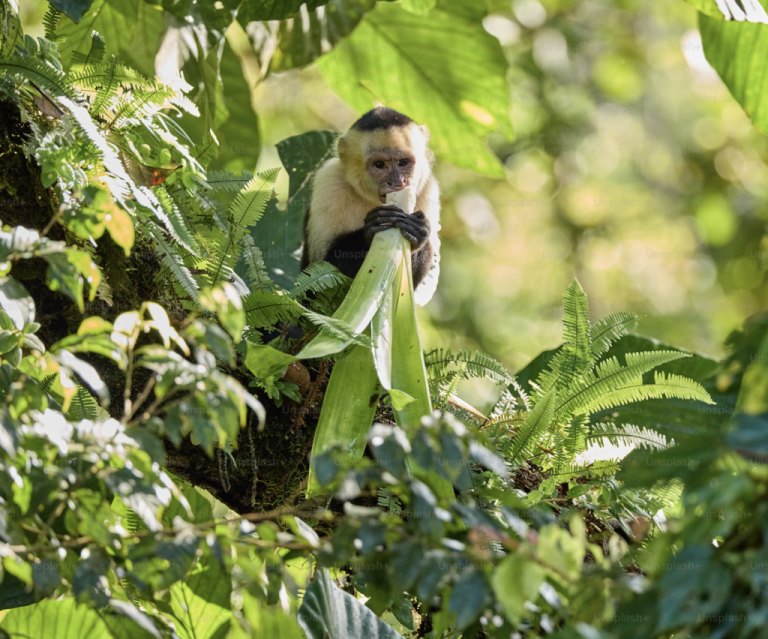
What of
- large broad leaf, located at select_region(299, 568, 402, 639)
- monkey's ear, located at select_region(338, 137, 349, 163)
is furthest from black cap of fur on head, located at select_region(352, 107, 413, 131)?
large broad leaf, located at select_region(299, 568, 402, 639)

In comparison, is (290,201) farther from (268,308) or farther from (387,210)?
(268,308)

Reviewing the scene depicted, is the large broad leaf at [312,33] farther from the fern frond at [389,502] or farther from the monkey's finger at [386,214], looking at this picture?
the fern frond at [389,502]

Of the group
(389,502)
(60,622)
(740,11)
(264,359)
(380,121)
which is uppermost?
(740,11)

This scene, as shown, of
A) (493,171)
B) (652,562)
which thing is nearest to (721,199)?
(493,171)

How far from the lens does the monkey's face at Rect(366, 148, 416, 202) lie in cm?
376

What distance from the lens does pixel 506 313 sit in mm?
8883

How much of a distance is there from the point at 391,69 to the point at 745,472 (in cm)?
228

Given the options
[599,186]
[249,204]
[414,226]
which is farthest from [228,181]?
[599,186]

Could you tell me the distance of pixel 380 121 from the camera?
389 cm

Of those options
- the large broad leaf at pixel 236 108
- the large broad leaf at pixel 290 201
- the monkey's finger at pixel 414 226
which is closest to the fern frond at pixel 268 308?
the large broad leaf at pixel 236 108

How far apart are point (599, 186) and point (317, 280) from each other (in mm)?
7359

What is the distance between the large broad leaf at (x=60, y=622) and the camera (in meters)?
1.54

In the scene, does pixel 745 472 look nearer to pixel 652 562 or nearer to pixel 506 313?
pixel 652 562

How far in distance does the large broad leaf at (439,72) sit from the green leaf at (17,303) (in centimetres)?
171
